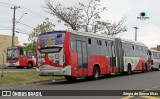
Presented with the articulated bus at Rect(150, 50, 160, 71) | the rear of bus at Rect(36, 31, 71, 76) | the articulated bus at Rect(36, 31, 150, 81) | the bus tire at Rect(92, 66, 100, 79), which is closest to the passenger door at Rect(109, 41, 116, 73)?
the articulated bus at Rect(36, 31, 150, 81)

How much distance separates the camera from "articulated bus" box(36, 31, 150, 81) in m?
21.8

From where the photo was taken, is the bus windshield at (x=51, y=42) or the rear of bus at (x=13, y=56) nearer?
the bus windshield at (x=51, y=42)

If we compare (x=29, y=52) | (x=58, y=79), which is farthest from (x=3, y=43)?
(x=58, y=79)

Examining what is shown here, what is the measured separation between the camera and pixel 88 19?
37.9 meters

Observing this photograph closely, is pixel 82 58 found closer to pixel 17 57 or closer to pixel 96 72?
pixel 96 72

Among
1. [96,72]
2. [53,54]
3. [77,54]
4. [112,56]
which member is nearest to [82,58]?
[77,54]

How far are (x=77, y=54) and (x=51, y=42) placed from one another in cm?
185

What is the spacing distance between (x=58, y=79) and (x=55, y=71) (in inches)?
158

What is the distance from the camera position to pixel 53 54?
22.1 meters

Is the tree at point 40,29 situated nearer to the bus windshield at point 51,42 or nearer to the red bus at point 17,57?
the red bus at point 17,57

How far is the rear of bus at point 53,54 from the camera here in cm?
2173

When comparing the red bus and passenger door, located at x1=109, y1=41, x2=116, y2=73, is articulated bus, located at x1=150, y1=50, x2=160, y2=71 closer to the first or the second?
passenger door, located at x1=109, y1=41, x2=116, y2=73

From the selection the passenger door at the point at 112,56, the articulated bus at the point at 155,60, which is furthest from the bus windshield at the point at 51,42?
the articulated bus at the point at 155,60

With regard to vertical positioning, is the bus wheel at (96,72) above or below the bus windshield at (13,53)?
below
